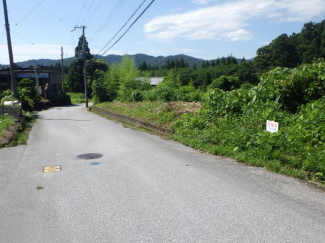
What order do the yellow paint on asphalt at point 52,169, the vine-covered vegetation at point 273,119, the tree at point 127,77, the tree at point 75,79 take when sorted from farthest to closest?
the tree at point 75,79
the tree at point 127,77
the yellow paint on asphalt at point 52,169
the vine-covered vegetation at point 273,119

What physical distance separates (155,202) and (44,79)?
47362mm

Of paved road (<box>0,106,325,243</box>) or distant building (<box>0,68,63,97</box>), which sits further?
distant building (<box>0,68,63,97</box>)

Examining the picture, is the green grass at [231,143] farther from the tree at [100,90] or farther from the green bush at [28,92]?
the green bush at [28,92]

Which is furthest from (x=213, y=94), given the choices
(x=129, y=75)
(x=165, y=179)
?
(x=129, y=75)

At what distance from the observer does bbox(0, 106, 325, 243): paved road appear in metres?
3.67

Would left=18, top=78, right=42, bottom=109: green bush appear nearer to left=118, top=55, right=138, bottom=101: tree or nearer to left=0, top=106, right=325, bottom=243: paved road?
left=118, top=55, right=138, bottom=101: tree

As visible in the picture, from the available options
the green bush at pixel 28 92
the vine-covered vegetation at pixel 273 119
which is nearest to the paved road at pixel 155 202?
the vine-covered vegetation at pixel 273 119

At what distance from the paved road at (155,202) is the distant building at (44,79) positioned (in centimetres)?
3656

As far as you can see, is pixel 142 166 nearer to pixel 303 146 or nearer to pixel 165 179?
pixel 165 179

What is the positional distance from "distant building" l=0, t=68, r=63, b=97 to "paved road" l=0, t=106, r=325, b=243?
36.6m

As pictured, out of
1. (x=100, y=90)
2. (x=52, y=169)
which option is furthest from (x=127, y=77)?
(x=52, y=169)

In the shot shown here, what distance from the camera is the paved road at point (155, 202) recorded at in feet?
12.0

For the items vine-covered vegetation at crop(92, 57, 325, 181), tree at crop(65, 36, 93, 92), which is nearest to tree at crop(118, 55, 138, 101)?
vine-covered vegetation at crop(92, 57, 325, 181)

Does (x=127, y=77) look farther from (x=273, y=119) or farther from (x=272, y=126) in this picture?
(x=272, y=126)
